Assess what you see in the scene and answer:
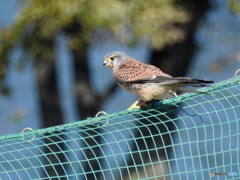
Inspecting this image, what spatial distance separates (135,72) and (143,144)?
3.98m

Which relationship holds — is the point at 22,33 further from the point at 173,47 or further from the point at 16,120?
the point at 173,47

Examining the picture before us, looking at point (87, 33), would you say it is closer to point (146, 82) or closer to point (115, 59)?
point (115, 59)

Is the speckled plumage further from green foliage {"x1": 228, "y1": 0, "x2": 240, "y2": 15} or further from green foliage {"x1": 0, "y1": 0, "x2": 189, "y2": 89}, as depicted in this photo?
green foliage {"x1": 228, "y1": 0, "x2": 240, "y2": 15}

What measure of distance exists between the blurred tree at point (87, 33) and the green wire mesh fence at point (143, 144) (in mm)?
385

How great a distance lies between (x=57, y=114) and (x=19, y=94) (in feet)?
7.05

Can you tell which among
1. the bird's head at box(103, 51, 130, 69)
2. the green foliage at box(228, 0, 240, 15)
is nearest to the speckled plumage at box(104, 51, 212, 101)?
the bird's head at box(103, 51, 130, 69)

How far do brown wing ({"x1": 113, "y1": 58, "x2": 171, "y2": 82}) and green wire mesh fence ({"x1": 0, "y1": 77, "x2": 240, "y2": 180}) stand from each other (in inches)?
13.2

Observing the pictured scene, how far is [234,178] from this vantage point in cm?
486

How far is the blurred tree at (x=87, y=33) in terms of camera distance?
26.3 ft

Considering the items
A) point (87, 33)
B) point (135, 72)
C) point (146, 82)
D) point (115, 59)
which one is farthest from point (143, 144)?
point (146, 82)

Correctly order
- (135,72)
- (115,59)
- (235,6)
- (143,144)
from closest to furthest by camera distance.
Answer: (135,72)
(115,59)
(235,6)
(143,144)

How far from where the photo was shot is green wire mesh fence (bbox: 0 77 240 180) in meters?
4.81

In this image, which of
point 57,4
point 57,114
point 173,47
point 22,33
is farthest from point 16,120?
point 173,47

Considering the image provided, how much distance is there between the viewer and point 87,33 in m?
8.73
